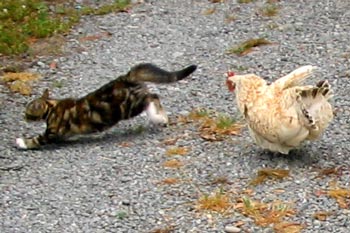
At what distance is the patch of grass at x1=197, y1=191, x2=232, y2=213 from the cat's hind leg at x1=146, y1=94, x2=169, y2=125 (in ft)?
4.79

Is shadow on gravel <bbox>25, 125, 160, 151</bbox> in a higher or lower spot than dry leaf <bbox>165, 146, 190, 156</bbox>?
lower

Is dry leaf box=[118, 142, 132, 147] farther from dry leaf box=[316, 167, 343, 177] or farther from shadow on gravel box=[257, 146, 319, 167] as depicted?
dry leaf box=[316, 167, 343, 177]

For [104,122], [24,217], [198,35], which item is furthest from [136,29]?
[24,217]

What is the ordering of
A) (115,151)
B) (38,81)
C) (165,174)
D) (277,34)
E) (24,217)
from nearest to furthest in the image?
(24,217) < (165,174) < (115,151) < (38,81) < (277,34)

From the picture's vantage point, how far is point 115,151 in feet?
23.5

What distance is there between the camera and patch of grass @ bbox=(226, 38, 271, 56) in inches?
375

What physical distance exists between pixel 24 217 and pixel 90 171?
0.79 m

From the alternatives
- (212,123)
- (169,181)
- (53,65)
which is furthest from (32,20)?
(169,181)

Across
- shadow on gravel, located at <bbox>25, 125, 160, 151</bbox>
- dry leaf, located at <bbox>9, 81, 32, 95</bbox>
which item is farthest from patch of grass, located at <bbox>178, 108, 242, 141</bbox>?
dry leaf, located at <bbox>9, 81, 32, 95</bbox>

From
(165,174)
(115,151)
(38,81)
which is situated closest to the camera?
(165,174)

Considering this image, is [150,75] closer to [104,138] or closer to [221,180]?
[104,138]

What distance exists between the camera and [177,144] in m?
7.21

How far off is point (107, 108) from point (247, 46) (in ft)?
8.22

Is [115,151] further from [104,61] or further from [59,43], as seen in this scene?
[59,43]
